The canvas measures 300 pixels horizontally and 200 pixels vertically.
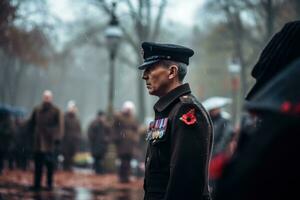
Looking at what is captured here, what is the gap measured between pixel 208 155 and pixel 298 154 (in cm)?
211

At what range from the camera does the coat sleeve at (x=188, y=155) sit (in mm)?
3584

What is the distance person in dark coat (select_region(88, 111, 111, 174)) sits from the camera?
65.8ft

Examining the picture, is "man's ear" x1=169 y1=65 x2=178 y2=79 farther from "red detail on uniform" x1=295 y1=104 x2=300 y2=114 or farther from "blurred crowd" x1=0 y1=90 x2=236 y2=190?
"blurred crowd" x1=0 y1=90 x2=236 y2=190

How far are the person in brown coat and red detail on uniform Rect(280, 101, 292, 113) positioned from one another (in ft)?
40.1

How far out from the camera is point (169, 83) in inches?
166

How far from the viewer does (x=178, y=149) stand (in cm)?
370

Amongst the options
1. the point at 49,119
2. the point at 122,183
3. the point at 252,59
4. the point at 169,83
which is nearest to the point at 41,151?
the point at 49,119

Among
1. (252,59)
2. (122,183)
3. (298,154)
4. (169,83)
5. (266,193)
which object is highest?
(252,59)

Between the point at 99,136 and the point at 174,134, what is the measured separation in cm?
1633

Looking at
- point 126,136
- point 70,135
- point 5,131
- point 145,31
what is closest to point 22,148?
point 70,135

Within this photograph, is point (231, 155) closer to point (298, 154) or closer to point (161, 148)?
point (298, 154)

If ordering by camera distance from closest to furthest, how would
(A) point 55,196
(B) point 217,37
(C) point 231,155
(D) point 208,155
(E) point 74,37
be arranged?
(C) point 231,155 → (D) point 208,155 → (A) point 55,196 → (E) point 74,37 → (B) point 217,37

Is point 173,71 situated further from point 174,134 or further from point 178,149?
point 178,149

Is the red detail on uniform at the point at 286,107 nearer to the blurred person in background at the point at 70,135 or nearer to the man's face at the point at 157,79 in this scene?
the man's face at the point at 157,79
